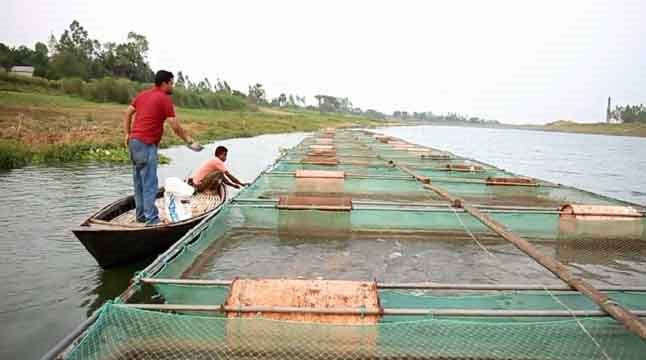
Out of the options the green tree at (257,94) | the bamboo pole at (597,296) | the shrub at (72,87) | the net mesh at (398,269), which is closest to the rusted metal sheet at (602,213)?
the net mesh at (398,269)

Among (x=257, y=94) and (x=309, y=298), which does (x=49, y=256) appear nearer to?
(x=309, y=298)

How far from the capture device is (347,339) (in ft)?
8.32

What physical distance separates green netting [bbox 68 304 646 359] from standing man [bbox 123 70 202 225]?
2.67 metres

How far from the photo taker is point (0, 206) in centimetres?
771

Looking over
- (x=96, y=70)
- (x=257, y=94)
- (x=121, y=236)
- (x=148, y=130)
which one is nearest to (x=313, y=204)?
(x=148, y=130)

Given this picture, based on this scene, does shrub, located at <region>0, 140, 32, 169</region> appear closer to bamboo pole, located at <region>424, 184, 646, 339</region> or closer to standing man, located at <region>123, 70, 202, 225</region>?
standing man, located at <region>123, 70, 202, 225</region>

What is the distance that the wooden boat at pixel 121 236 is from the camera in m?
4.43

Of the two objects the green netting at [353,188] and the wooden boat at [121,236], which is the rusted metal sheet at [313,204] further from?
the green netting at [353,188]

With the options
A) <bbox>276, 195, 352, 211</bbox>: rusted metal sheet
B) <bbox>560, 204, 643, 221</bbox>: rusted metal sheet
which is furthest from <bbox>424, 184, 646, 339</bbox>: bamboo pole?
<bbox>276, 195, 352, 211</bbox>: rusted metal sheet

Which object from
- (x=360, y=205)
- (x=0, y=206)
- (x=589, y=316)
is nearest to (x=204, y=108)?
(x=0, y=206)

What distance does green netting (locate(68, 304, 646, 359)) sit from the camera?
2.50 metres

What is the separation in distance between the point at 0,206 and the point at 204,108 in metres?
45.3

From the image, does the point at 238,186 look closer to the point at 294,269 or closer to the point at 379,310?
the point at 294,269

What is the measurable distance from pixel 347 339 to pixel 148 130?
3359 mm
